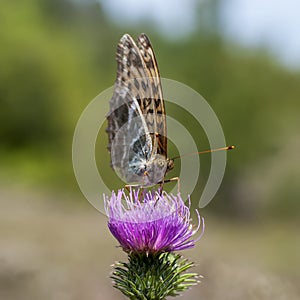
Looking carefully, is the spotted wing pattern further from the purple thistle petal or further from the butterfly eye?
the purple thistle petal

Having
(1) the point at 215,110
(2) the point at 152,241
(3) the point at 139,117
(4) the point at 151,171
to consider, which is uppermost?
(1) the point at 215,110

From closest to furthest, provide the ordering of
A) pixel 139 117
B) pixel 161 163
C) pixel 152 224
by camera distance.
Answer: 1. pixel 152 224
2. pixel 161 163
3. pixel 139 117

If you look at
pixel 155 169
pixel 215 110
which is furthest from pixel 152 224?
pixel 215 110

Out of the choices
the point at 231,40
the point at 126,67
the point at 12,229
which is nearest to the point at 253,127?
the point at 231,40

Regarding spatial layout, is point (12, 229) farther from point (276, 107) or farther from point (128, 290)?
point (276, 107)

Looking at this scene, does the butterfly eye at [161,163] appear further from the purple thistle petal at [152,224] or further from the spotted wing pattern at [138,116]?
the purple thistle petal at [152,224]

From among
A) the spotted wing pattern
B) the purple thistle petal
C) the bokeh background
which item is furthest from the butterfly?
the bokeh background

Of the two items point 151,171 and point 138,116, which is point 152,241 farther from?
point 138,116
